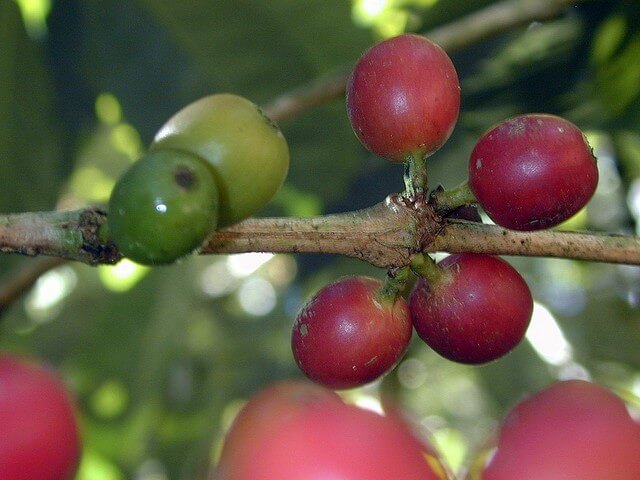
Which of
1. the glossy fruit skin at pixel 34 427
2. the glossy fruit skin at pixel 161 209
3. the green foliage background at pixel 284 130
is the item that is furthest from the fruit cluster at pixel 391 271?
the green foliage background at pixel 284 130

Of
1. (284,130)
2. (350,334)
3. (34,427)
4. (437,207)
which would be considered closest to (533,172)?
(437,207)

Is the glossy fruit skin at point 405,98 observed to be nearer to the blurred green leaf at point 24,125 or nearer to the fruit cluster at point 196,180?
the fruit cluster at point 196,180

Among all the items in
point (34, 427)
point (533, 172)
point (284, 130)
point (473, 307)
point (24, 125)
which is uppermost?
point (533, 172)

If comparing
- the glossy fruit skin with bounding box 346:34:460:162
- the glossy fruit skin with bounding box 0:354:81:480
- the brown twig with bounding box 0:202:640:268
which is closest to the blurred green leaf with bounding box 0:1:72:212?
the glossy fruit skin with bounding box 0:354:81:480

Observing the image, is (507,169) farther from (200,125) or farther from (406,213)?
(200,125)

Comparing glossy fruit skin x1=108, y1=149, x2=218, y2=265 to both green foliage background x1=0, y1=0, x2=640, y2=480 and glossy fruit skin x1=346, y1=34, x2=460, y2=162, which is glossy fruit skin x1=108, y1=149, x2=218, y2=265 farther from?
green foliage background x1=0, y1=0, x2=640, y2=480

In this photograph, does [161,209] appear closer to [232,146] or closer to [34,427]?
[232,146]
